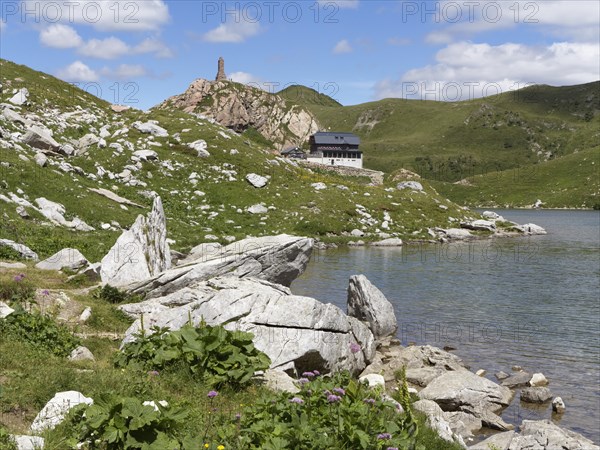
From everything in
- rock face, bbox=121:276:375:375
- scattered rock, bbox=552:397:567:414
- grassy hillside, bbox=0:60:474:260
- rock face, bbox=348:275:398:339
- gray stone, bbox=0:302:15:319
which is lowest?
scattered rock, bbox=552:397:567:414

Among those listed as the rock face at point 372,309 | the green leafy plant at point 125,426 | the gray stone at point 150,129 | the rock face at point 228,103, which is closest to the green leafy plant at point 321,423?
the green leafy plant at point 125,426

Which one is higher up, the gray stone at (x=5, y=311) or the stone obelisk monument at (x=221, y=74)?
the stone obelisk monument at (x=221, y=74)

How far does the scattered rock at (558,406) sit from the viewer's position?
18.0 meters

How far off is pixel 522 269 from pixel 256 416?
4239 cm

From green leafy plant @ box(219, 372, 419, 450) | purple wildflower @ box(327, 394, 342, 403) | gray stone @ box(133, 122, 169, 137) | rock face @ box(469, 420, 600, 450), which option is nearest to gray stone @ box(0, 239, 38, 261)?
green leafy plant @ box(219, 372, 419, 450)

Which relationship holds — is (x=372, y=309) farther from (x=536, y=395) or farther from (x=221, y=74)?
(x=221, y=74)

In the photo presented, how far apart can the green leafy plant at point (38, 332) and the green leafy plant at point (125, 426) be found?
5.41 metres

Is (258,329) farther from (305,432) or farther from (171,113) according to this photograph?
(171,113)

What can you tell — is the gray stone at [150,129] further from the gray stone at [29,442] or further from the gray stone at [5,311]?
the gray stone at [29,442]

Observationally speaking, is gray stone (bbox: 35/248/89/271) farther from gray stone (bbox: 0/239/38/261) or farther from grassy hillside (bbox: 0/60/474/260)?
grassy hillside (bbox: 0/60/474/260)

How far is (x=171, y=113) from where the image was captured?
8044 centimetres

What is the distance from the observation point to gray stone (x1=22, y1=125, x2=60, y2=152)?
4822 centimetres

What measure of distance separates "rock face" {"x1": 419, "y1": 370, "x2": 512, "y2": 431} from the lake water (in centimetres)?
55

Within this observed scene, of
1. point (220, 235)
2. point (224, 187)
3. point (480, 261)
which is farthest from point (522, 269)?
point (224, 187)
